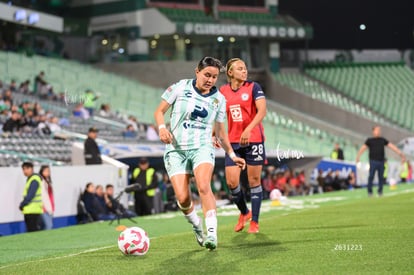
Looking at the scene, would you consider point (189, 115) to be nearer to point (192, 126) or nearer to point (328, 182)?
point (192, 126)

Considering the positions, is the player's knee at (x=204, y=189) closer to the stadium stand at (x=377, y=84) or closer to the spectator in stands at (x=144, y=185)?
the spectator in stands at (x=144, y=185)

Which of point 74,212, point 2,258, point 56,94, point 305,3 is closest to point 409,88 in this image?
point 305,3

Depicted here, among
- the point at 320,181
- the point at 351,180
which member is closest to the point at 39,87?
the point at 320,181

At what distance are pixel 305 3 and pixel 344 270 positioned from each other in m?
54.5

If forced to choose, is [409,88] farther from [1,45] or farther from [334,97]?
[1,45]

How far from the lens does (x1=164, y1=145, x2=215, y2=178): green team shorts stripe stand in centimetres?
1027

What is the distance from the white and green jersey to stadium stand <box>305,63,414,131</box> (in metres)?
42.6

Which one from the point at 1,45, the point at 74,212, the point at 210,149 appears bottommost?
the point at 74,212

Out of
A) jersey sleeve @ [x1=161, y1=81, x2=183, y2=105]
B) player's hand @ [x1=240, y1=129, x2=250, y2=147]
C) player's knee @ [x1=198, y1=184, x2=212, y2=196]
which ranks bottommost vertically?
player's knee @ [x1=198, y1=184, x2=212, y2=196]

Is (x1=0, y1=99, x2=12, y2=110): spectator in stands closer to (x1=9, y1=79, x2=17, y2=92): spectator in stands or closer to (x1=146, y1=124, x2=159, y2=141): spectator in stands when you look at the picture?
(x1=9, y1=79, x2=17, y2=92): spectator in stands

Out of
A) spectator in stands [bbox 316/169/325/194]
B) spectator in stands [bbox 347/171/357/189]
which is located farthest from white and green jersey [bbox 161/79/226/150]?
spectator in stands [bbox 347/171/357/189]

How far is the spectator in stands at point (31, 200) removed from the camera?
19031 millimetres

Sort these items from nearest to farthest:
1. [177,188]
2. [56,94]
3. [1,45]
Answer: [177,188] → [56,94] → [1,45]

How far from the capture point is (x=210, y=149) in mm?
10367
